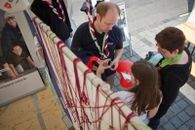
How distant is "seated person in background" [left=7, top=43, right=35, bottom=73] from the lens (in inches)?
103

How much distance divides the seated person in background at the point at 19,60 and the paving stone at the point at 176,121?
7.88ft

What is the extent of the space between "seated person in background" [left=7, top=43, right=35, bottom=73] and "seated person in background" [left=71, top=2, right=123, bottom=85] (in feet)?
2.42

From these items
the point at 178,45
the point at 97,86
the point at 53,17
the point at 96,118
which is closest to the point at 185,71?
the point at 178,45

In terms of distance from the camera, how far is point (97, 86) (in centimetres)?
114

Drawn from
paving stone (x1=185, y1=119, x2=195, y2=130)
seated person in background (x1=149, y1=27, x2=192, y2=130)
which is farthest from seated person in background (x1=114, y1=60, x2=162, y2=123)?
paving stone (x1=185, y1=119, x2=195, y2=130)

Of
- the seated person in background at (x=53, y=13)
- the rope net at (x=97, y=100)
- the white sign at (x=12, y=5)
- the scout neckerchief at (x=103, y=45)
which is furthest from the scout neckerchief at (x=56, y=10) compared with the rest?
the rope net at (x=97, y=100)

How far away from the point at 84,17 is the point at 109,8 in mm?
4312

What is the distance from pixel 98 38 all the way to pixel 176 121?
84.5 inches

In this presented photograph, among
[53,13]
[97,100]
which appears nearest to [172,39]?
[97,100]

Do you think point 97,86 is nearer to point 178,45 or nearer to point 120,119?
point 120,119

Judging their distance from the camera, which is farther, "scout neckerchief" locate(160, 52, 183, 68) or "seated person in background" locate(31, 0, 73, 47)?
"seated person in background" locate(31, 0, 73, 47)

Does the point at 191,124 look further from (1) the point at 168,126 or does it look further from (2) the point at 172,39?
(2) the point at 172,39

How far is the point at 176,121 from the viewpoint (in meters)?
3.52

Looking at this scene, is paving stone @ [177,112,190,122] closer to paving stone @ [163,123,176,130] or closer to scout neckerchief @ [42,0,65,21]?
paving stone @ [163,123,176,130]
